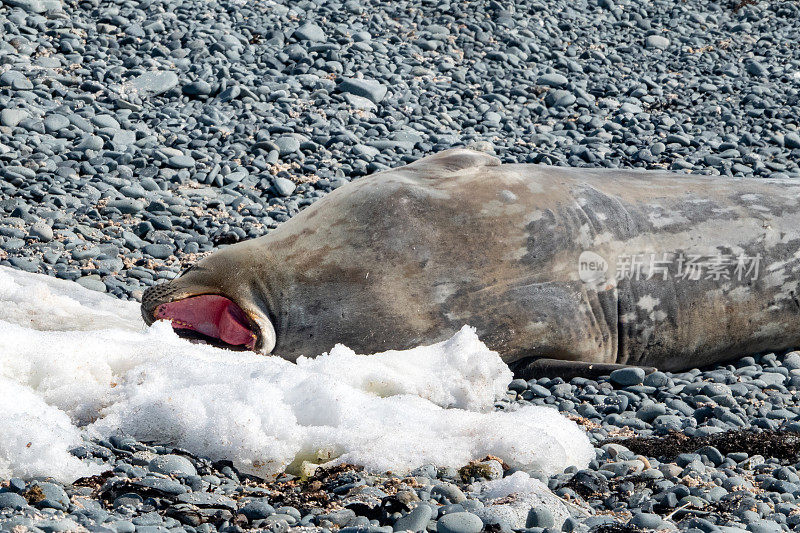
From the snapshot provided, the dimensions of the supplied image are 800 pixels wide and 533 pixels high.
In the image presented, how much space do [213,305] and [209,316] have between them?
0.16 ft

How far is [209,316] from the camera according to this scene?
4.37m

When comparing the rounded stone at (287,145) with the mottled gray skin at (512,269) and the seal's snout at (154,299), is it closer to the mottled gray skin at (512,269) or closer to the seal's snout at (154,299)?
the mottled gray skin at (512,269)

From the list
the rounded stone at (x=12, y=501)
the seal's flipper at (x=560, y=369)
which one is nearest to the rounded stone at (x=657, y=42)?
the seal's flipper at (x=560, y=369)

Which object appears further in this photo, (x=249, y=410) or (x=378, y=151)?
(x=378, y=151)

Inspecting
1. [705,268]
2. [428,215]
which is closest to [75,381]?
[428,215]

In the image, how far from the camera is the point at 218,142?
22.7 feet

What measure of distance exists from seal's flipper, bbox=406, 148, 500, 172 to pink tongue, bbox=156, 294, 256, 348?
3.59ft

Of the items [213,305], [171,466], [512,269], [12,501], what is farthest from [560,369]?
[12,501]

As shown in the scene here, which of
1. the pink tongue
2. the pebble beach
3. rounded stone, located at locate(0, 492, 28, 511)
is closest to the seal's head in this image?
the pink tongue

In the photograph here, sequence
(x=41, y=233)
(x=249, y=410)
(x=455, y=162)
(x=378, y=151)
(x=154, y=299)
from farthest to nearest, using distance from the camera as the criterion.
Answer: (x=378, y=151) < (x=41, y=233) < (x=455, y=162) < (x=154, y=299) < (x=249, y=410)

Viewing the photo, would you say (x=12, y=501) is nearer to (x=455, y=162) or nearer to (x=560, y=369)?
(x=560, y=369)

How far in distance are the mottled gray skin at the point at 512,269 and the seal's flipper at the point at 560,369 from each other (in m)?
0.06

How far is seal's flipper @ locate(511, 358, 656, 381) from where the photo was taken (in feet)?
14.3

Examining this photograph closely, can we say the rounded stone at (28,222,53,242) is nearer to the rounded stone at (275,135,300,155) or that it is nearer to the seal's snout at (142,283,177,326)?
the seal's snout at (142,283,177,326)
